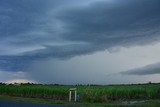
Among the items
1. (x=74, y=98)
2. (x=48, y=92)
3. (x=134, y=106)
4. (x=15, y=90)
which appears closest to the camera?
(x=134, y=106)

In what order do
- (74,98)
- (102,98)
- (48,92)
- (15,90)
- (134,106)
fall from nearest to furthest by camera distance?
(134,106)
(102,98)
(74,98)
(48,92)
(15,90)

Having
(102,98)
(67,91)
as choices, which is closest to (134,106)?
(102,98)

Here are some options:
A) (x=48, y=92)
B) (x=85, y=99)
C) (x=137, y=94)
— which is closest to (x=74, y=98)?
(x=85, y=99)

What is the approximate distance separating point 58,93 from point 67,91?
2040 mm

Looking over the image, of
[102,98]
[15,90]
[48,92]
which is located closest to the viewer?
[102,98]

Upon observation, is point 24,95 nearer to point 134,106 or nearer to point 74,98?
point 74,98

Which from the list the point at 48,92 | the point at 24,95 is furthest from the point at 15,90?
the point at 48,92

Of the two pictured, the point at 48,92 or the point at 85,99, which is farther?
the point at 48,92

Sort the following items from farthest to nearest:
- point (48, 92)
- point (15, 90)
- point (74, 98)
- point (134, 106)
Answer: point (15, 90) → point (48, 92) → point (74, 98) → point (134, 106)

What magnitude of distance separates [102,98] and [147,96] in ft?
38.6

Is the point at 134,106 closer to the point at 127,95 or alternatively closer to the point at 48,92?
the point at 127,95

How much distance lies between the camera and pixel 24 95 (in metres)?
76.1

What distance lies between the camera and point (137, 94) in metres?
69.1

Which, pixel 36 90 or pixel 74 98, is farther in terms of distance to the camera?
pixel 36 90
